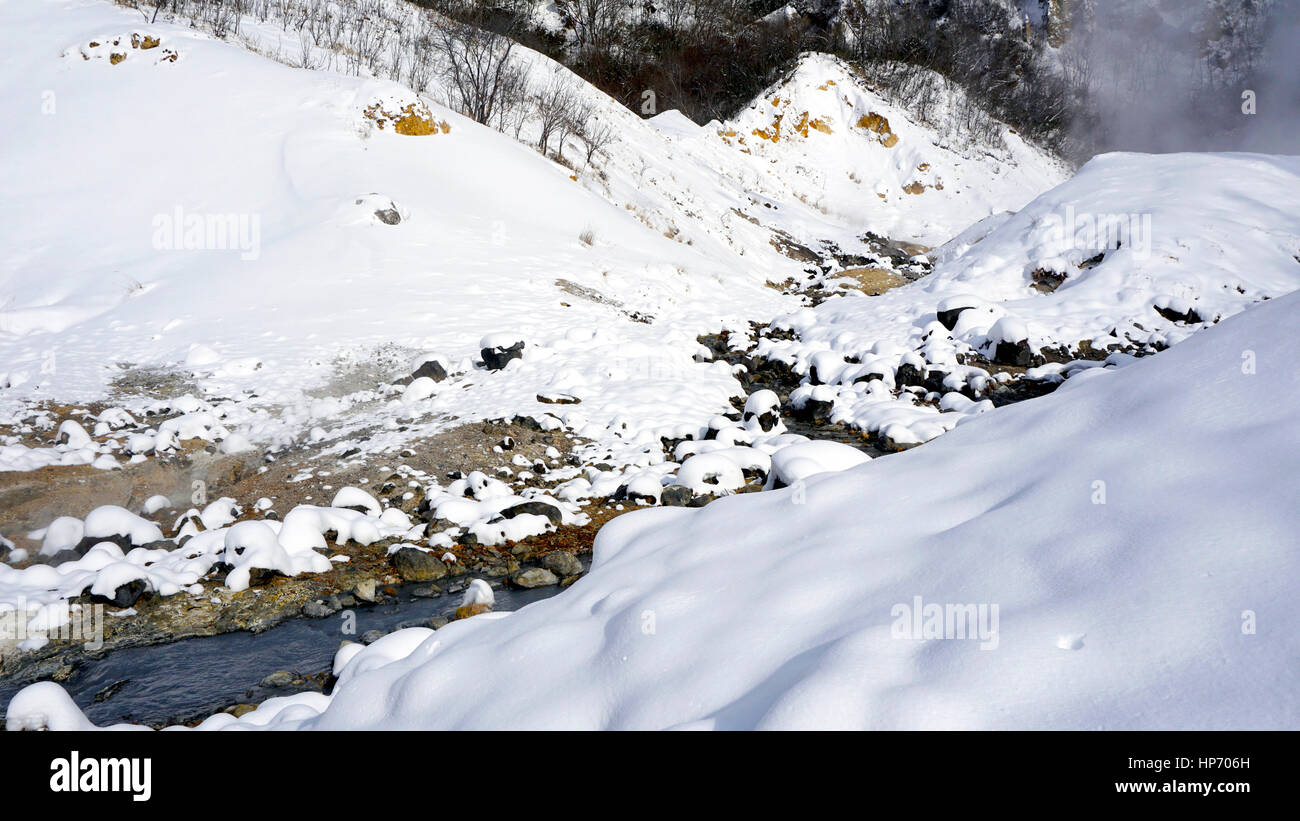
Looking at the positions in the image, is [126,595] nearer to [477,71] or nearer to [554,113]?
[554,113]

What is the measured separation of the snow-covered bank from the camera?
161 cm

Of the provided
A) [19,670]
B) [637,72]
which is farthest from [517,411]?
[637,72]

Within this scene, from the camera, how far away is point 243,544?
228 inches

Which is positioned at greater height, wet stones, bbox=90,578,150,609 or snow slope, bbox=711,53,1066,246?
snow slope, bbox=711,53,1066,246

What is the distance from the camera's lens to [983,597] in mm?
2049

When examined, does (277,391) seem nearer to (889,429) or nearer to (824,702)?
(889,429)

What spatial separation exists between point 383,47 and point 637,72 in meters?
16.0

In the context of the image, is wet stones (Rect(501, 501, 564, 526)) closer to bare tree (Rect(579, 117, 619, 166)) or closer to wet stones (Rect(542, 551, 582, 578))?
wet stones (Rect(542, 551, 582, 578))

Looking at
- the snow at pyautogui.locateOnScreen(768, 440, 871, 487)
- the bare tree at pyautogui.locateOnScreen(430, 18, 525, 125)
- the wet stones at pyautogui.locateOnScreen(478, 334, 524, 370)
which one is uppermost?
the bare tree at pyautogui.locateOnScreen(430, 18, 525, 125)

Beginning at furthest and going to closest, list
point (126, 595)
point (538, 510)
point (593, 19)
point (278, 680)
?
point (593, 19) → point (538, 510) → point (126, 595) → point (278, 680)

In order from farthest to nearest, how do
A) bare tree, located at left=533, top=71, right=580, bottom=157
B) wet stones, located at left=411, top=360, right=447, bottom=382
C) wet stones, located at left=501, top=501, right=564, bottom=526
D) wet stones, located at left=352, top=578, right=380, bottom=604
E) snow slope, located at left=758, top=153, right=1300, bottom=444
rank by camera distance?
bare tree, located at left=533, top=71, right=580, bottom=157 → snow slope, located at left=758, top=153, right=1300, bottom=444 → wet stones, located at left=411, top=360, right=447, bottom=382 → wet stones, located at left=501, top=501, right=564, bottom=526 → wet stones, located at left=352, top=578, right=380, bottom=604

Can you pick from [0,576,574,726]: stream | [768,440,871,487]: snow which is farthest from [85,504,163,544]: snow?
[768,440,871,487]: snow

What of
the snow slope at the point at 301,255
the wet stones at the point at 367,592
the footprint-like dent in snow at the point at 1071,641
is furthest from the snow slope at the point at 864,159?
the footprint-like dent in snow at the point at 1071,641

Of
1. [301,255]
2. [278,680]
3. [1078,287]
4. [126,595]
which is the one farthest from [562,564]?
[1078,287]
